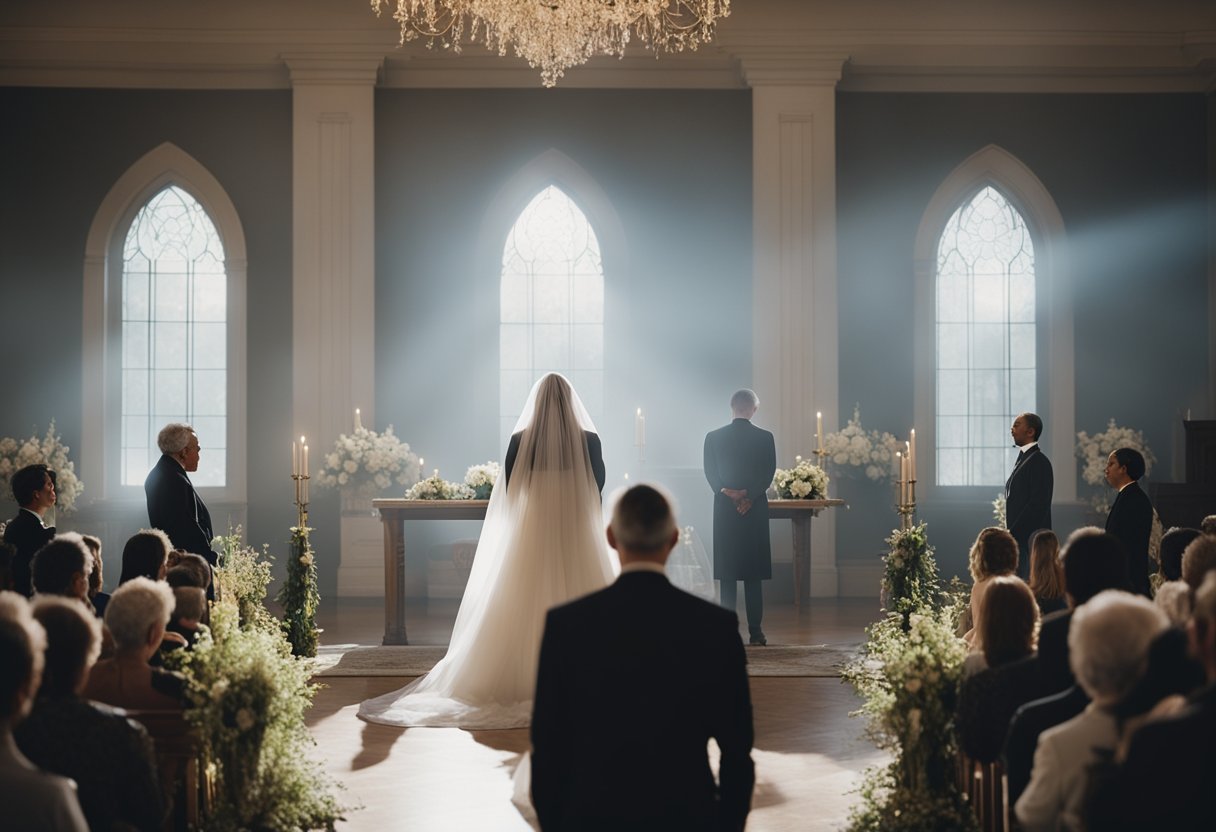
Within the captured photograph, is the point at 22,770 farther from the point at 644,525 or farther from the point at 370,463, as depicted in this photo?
the point at 370,463

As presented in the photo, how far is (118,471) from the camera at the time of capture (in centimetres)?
1252

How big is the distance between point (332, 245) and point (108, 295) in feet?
7.52

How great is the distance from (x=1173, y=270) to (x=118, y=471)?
34.4ft

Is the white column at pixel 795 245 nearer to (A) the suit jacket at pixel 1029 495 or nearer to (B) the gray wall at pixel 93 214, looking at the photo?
(A) the suit jacket at pixel 1029 495

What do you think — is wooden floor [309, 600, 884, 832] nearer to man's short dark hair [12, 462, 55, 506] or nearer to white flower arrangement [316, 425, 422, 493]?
man's short dark hair [12, 462, 55, 506]

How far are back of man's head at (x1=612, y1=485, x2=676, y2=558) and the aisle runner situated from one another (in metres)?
5.35

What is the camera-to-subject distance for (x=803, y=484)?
1008 cm

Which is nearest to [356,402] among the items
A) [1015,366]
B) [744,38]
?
[744,38]

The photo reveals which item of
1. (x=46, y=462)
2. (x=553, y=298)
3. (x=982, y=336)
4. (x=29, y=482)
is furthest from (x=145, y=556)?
(x=982, y=336)

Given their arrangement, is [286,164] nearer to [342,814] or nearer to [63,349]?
[63,349]

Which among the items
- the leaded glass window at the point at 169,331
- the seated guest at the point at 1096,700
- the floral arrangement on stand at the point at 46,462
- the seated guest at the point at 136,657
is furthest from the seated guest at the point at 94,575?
the leaded glass window at the point at 169,331

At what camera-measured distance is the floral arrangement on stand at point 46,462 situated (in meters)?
11.5

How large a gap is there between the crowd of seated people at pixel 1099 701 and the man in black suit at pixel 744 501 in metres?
4.92

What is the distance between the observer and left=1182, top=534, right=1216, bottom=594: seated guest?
4871 mm
